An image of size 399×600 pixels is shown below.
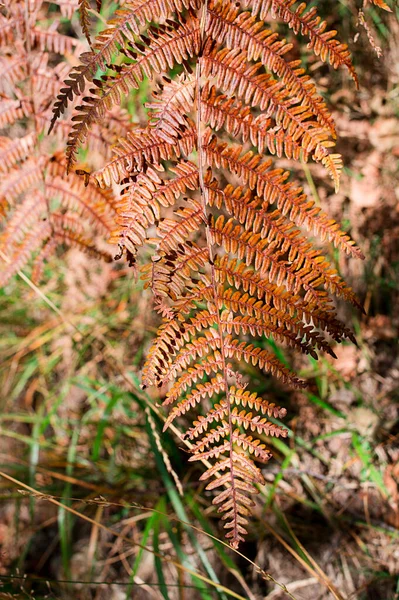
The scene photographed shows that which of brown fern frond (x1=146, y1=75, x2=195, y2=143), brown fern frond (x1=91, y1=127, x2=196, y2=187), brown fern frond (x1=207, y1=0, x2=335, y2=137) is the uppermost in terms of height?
brown fern frond (x1=207, y1=0, x2=335, y2=137)

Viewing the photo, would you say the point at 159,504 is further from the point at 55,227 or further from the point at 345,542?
the point at 55,227

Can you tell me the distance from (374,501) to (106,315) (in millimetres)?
1733

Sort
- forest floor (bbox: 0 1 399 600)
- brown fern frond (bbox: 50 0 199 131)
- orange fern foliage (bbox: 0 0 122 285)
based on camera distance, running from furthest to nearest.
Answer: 1. forest floor (bbox: 0 1 399 600)
2. orange fern foliage (bbox: 0 0 122 285)
3. brown fern frond (bbox: 50 0 199 131)

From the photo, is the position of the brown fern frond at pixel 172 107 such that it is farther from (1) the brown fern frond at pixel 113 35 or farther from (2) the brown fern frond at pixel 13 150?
(2) the brown fern frond at pixel 13 150

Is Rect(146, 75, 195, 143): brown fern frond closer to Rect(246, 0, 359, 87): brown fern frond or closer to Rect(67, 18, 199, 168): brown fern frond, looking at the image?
Rect(67, 18, 199, 168): brown fern frond

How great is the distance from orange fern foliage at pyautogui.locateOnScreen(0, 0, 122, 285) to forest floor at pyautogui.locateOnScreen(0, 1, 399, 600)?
31cm

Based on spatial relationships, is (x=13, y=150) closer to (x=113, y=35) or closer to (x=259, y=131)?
(x=113, y=35)

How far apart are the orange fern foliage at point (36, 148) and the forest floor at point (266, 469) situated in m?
0.31

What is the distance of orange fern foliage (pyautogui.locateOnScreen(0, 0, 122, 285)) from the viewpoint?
Result: 169 cm

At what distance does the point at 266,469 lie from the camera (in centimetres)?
230

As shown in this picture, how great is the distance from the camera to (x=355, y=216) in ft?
8.37


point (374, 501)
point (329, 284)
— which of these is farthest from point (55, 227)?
point (374, 501)

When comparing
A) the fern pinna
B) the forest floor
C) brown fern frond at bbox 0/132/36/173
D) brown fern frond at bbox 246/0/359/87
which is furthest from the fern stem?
brown fern frond at bbox 0/132/36/173

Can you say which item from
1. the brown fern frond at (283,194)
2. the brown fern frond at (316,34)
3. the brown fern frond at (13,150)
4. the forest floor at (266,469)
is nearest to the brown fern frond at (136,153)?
the brown fern frond at (283,194)
